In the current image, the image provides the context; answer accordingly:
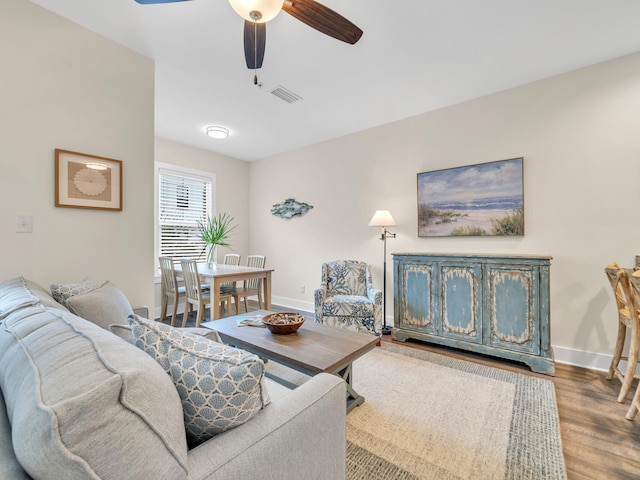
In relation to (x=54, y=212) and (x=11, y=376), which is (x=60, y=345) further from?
(x=54, y=212)

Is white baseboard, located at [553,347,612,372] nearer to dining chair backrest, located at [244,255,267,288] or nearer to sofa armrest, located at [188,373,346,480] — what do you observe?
sofa armrest, located at [188,373,346,480]

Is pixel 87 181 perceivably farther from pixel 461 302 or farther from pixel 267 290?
pixel 461 302

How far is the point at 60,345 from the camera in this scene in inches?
28.2

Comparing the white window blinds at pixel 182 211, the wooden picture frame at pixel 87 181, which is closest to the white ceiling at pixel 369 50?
the wooden picture frame at pixel 87 181

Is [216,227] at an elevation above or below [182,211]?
below

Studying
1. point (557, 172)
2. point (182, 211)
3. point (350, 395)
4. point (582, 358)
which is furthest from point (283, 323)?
point (182, 211)

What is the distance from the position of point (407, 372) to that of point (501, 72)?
288 centimetres

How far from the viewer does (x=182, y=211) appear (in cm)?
457

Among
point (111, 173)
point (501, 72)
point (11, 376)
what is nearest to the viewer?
point (11, 376)

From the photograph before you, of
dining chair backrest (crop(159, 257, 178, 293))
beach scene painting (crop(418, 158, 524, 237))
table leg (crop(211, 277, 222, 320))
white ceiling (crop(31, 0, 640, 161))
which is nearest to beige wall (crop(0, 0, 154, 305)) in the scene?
white ceiling (crop(31, 0, 640, 161))

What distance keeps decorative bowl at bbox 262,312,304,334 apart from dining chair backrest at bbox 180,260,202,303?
159 cm

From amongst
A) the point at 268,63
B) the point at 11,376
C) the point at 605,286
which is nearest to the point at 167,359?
the point at 11,376

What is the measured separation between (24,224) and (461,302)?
3625mm

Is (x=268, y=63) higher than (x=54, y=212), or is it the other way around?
(x=268, y=63)
